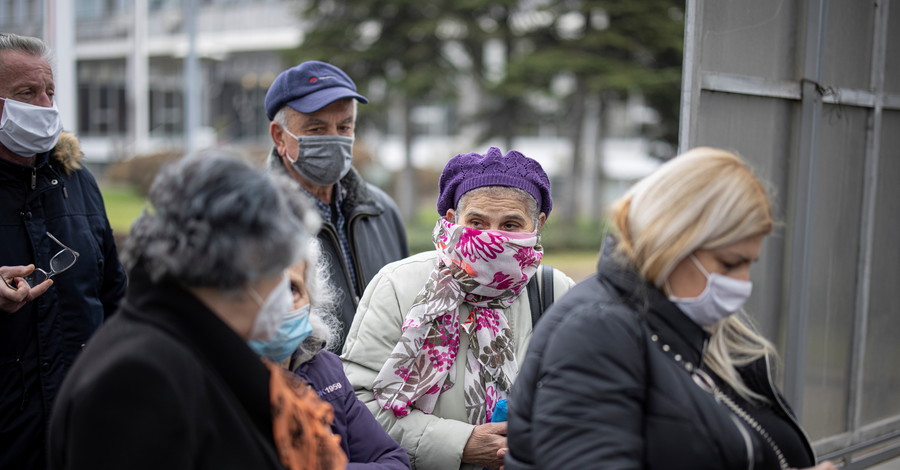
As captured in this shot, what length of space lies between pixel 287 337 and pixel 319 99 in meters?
2.16

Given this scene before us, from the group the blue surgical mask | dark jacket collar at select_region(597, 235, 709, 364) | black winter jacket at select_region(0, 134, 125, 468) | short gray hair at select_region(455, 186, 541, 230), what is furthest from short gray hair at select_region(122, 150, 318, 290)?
the blue surgical mask

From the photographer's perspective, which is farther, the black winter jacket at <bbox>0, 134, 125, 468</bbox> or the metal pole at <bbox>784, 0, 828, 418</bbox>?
the metal pole at <bbox>784, 0, 828, 418</bbox>

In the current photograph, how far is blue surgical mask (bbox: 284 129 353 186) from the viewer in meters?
4.09

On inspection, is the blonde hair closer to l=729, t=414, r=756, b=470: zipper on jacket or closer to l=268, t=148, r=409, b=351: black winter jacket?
l=729, t=414, r=756, b=470: zipper on jacket

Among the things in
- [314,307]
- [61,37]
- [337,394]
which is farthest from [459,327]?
[61,37]

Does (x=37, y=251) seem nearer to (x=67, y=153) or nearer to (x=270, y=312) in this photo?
(x=67, y=153)

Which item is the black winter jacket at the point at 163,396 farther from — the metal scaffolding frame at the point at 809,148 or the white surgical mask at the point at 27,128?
the metal scaffolding frame at the point at 809,148

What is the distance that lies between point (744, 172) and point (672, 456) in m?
0.71

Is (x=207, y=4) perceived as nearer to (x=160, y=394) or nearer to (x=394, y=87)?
(x=394, y=87)

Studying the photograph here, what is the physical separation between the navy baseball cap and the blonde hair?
2.26 meters

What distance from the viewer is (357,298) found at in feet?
12.8

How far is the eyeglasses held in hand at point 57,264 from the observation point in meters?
3.24

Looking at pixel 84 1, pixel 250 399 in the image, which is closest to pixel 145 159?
pixel 84 1

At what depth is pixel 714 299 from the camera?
2121 millimetres
